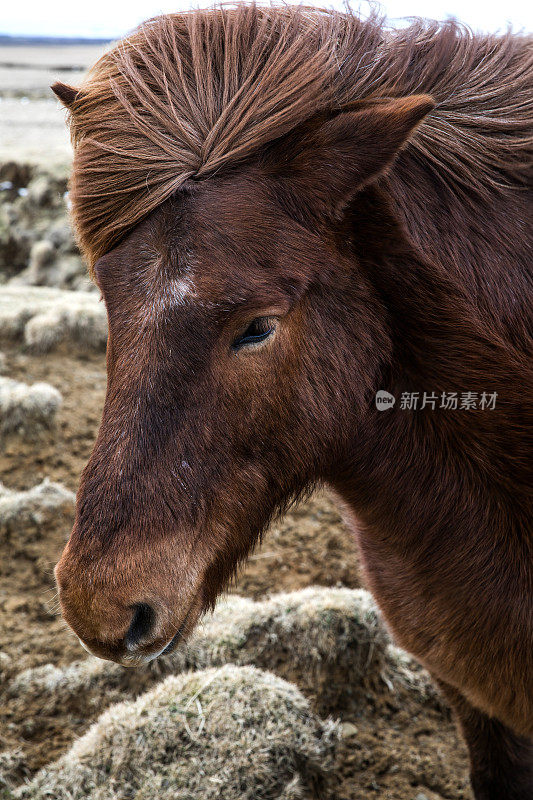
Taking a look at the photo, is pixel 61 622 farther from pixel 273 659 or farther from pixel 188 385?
pixel 188 385

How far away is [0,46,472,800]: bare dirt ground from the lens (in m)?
3.31

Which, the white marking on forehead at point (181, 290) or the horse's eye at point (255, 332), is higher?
the white marking on forehead at point (181, 290)

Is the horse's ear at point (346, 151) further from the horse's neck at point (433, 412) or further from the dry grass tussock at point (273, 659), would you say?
the dry grass tussock at point (273, 659)

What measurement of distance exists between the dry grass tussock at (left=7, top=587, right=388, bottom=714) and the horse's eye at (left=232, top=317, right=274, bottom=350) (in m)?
2.32

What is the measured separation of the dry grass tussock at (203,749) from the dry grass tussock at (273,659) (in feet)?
1.14

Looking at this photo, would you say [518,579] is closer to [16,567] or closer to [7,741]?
[7,741]

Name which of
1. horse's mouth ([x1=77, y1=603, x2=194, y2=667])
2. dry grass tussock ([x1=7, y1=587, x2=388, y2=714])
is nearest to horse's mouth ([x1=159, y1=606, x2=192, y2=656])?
horse's mouth ([x1=77, y1=603, x2=194, y2=667])

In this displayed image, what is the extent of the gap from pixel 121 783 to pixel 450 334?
242cm

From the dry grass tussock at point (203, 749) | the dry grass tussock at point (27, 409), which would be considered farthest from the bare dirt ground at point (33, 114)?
the dry grass tussock at point (203, 749)

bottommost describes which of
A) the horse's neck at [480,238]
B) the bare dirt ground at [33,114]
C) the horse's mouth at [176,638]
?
the bare dirt ground at [33,114]

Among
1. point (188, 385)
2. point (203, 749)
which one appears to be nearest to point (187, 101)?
point (188, 385)

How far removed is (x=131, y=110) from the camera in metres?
1.93

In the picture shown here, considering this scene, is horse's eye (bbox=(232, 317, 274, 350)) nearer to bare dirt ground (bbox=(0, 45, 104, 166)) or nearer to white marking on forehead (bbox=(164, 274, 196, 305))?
white marking on forehead (bbox=(164, 274, 196, 305))

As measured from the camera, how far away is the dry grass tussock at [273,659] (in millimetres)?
3631
